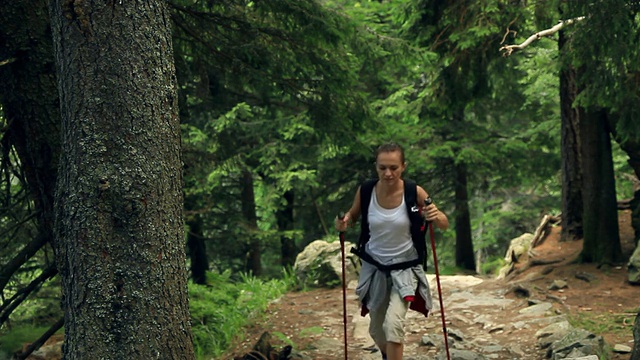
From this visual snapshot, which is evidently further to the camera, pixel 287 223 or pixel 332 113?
pixel 287 223

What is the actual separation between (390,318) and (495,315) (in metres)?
4.84

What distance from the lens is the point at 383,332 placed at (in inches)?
239

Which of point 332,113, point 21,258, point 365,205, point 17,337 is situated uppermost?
point 332,113

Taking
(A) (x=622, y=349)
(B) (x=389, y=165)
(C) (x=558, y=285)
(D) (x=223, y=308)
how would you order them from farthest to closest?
(C) (x=558, y=285), (D) (x=223, y=308), (A) (x=622, y=349), (B) (x=389, y=165)

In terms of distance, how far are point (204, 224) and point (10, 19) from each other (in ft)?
40.0

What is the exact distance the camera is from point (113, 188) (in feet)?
13.1

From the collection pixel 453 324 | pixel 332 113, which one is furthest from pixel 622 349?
pixel 332 113

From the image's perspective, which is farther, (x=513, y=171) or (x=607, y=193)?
(x=513, y=171)

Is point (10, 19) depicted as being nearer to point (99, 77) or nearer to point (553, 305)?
point (99, 77)

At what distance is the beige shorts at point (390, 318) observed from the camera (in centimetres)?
566

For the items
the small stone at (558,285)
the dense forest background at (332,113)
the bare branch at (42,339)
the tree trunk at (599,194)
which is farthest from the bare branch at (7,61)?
the tree trunk at (599,194)

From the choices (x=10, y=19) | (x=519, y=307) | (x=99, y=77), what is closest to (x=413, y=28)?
(x=519, y=307)

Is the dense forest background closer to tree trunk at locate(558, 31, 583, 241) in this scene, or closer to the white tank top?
tree trunk at locate(558, 31, 583, 241)

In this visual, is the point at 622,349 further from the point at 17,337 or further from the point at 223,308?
the point at 17,337
